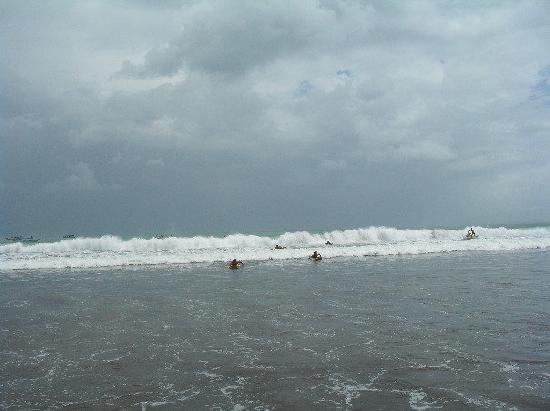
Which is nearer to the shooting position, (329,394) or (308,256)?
(329,394)

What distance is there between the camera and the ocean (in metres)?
8.39

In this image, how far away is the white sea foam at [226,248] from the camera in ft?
126

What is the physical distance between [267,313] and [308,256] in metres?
25.5

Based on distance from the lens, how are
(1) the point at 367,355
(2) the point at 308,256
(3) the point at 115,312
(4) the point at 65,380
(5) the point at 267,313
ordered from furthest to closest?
(2) the point at 308,256
(3) the point at 115,312
(5) the point at 267,313
(1) the point at 367,355
(4) the point at 65,380

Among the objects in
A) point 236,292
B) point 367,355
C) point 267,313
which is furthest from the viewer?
point 236,292

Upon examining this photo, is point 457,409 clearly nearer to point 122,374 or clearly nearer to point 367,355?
point 367,355

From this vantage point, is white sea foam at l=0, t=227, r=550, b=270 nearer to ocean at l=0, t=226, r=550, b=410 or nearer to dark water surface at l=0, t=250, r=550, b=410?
ocean at l=0, t=226, r=550, b=410

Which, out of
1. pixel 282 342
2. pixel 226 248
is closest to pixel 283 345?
pixel 282 342

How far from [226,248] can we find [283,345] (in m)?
42.0

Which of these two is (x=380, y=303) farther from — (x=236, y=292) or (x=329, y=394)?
(x=329, y=394)

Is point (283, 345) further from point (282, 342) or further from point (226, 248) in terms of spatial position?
point (226, 248)

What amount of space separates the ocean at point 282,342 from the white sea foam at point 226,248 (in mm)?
12921

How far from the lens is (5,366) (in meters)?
10.8

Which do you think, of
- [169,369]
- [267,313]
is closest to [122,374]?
[169,369]
